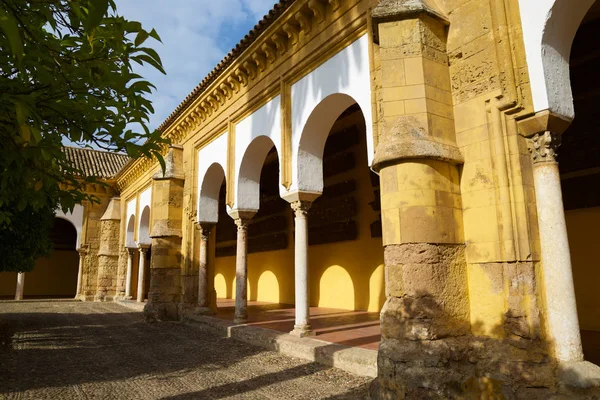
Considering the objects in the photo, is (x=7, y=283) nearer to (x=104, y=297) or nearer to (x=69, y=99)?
(x=104, y=297)

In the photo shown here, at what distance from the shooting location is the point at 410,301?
4.09 metres

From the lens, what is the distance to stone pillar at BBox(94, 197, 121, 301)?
20078mm

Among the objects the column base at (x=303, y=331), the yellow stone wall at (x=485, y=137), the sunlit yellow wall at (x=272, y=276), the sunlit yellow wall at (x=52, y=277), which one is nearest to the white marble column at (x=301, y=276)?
the column base at (x=303, y=331)

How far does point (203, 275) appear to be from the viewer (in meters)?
10.7

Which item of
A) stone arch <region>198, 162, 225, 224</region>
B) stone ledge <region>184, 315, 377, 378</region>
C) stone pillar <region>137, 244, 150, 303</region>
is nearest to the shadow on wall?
stone pillar <region>137, 244, 150, 303</region>

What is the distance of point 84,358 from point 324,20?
6.70 metres

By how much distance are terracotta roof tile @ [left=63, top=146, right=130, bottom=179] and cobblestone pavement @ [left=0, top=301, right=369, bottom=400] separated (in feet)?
47.3

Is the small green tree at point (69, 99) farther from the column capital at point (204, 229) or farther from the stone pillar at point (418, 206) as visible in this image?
the column capital at point (204, 229)

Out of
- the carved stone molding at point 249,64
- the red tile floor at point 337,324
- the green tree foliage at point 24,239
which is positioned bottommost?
the red tile floor at point 337,324

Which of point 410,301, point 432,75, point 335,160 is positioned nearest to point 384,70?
point 432,75

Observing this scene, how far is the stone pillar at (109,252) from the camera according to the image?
20.1 meters

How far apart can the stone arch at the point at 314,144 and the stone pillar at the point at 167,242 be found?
18.2ft

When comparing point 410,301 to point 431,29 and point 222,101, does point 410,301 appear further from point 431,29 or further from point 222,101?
point 222,101

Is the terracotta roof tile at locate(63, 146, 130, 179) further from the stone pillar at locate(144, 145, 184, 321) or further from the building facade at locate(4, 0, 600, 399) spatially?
the building facade at locate(4, 0, 600, 399)
